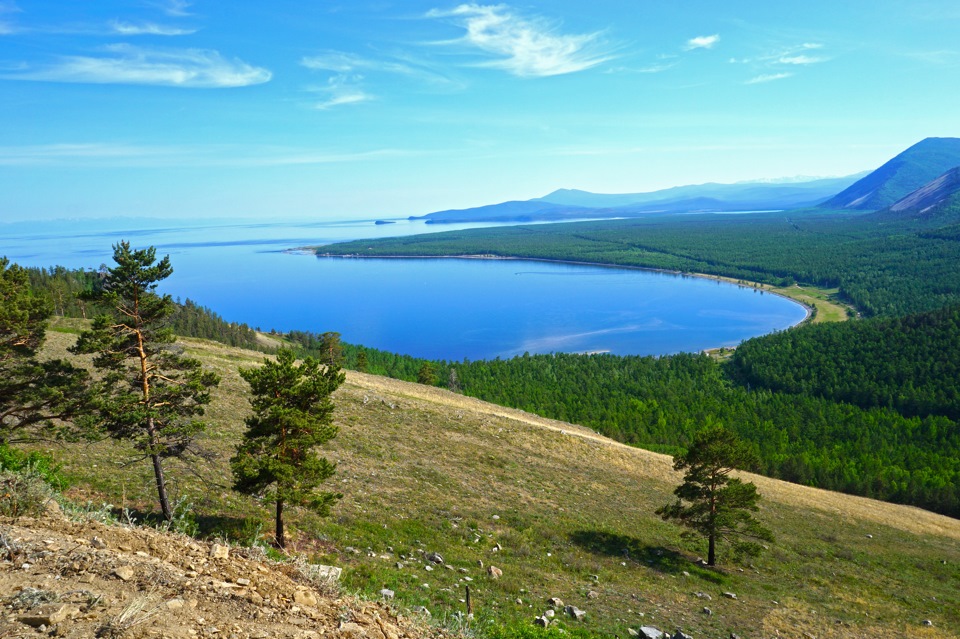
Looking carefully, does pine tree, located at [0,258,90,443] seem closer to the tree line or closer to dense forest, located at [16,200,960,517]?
the tree line

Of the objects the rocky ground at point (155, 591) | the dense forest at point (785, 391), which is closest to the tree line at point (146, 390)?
the rocky ground at point (155, 591)

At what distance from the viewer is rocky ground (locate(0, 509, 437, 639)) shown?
22.9 ft

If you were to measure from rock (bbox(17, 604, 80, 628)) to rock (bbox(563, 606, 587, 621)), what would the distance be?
15.4 metres

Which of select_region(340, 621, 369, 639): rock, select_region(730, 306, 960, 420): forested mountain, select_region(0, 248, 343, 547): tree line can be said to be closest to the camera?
select_region(340, 621, 369, 639): rock

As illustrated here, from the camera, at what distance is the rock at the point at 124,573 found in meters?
8.12

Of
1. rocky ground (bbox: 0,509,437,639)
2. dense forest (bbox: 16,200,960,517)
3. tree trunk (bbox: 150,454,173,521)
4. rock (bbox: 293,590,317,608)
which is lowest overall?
dense forest (bbox: 16,200,960,517)

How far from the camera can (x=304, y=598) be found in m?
9.16

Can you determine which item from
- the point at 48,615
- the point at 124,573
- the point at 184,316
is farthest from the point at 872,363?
the point at 184,316

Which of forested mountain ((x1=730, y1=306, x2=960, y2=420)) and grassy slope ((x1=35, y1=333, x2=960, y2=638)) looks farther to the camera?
forested mountain ((x1=730, y1=306, x2=960, y2=420))

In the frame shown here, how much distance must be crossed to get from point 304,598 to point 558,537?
20.2 meters

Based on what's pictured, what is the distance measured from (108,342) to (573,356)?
393ft

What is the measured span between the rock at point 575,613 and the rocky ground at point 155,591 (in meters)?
9.83

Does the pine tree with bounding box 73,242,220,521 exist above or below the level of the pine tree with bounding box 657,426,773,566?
above

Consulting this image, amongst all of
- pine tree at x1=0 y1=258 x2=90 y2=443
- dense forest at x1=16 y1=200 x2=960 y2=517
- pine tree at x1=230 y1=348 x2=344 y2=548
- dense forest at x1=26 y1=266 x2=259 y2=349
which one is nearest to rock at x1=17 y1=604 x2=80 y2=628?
pine tree at x1=230 y1=348 x2=344 y2=548
